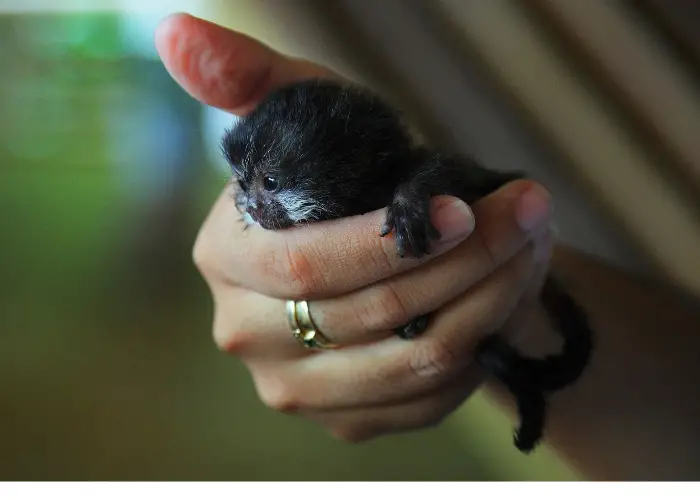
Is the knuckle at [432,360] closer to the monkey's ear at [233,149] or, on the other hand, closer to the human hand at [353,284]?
the human hand at [353,284]

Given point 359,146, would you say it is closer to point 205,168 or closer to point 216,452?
point 205,168

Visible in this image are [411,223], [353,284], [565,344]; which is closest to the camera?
[411,223]

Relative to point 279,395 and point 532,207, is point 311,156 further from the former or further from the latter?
point 279,395

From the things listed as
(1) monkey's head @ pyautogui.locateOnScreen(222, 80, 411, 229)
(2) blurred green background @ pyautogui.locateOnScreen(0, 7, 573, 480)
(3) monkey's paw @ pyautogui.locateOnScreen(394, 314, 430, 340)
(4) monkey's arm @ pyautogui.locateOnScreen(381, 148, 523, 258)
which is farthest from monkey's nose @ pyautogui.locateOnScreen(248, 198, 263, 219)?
(2) blurred green background @ pyautogui.locateOnScreen(0, 7, 573, 480)

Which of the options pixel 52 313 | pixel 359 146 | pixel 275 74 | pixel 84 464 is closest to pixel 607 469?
pixel 359 146

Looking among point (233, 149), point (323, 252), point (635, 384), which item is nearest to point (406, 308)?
point (323, 252)

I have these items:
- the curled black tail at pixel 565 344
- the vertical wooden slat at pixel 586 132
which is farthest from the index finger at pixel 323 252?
the vertical wooden slat at pixel 586 132
